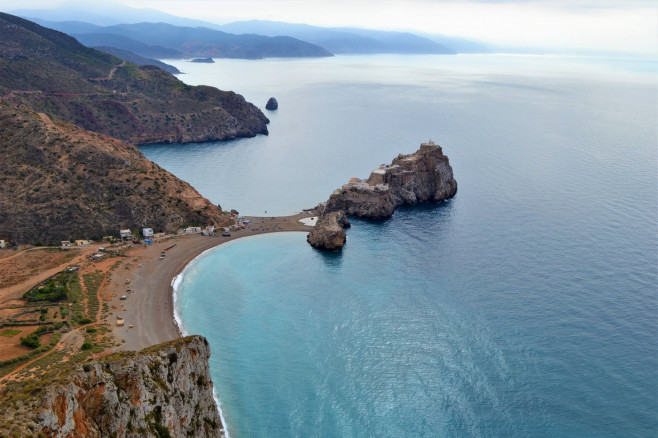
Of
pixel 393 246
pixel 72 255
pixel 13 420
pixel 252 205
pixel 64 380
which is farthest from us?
pixel 252 205

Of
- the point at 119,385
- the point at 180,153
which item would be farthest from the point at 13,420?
the point at 180,153

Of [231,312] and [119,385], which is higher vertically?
[119,385]

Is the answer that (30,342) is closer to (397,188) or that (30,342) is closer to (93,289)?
(93,289)

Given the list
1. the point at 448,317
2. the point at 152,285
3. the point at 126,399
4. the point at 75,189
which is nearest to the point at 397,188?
the point at 448,317

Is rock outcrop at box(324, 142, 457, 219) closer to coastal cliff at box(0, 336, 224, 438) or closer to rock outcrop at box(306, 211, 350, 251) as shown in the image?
rock outcrop at box(306, 211, 350, 251)

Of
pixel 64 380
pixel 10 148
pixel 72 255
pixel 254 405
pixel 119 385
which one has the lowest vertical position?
pixel 254 405

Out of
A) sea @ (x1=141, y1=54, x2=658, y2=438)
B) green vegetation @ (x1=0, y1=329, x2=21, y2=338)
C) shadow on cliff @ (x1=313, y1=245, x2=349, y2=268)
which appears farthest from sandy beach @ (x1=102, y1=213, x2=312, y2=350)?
shadow on cliff @ (x1=313, y1=245, x2=349, y2=268)

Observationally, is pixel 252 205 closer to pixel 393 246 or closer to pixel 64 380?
pixel 393 246
